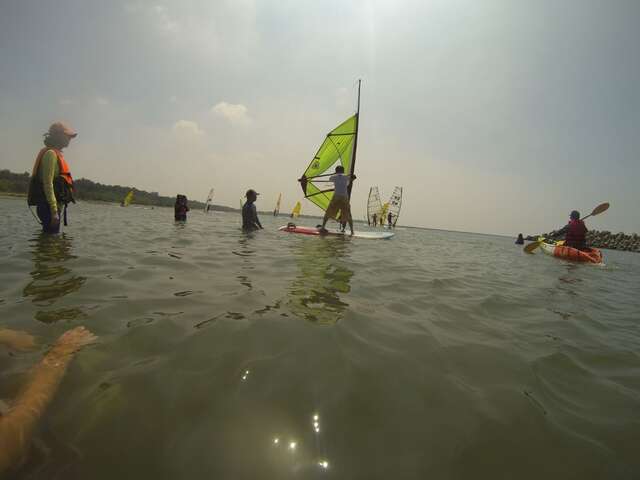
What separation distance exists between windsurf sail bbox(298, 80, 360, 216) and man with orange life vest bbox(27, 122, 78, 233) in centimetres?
894

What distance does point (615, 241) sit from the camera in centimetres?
4866

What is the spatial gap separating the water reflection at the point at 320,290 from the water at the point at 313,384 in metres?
0.03

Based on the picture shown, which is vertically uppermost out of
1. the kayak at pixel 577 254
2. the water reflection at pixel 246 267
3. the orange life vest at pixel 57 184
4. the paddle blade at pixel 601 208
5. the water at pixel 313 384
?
the paddle blade at pixel 601 208

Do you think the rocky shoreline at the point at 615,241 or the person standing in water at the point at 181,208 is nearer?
the person standing in water at the point at 181,208

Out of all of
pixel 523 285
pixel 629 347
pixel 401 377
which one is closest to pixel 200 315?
pixel 401 377

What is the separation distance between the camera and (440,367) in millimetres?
1876

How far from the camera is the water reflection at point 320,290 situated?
2.58 m

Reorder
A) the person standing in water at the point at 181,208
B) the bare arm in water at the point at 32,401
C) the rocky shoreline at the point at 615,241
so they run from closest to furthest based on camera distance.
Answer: the bare arm in water at the point at 32,401 → the person standing in water at the point at 181,208 → the rocky shoreline at the point at 615,241

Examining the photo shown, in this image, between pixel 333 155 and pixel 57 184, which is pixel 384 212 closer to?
pixel 333 155

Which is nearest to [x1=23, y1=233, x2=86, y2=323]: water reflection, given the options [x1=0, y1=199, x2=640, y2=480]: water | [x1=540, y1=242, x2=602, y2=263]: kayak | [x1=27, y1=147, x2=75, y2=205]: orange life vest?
[x1=0, y1=199, x2=640, y2=480]: water

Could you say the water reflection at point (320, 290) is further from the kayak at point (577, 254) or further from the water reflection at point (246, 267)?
the kayak at point (577, 254)

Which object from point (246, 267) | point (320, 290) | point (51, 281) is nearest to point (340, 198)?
point (246, 267)

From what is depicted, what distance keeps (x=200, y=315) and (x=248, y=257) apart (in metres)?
2.96

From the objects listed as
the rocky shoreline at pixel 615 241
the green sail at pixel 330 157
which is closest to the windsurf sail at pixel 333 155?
the green sail at pixel 330 157
